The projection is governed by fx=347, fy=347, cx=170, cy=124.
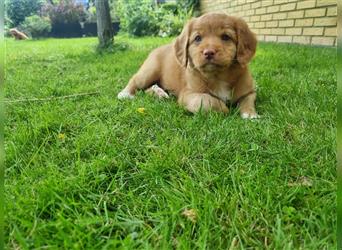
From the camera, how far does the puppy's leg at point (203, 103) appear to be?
8.03ft

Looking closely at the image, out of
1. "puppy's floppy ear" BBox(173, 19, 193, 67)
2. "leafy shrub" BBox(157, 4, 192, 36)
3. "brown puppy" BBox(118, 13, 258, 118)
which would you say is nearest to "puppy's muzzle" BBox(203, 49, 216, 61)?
"brown puppy" BBox(118, 13, 258, 118)

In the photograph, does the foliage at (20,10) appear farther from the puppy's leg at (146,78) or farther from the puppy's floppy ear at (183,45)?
the puppy's floppy ear at (183,45)

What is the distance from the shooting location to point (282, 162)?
5.14ft

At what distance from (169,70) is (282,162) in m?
1.89

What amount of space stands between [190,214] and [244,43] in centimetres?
170

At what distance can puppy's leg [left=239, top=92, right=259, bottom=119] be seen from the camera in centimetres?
236

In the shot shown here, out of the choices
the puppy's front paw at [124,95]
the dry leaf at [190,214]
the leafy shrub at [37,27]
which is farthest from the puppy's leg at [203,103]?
the leafy shrub at [37,27]

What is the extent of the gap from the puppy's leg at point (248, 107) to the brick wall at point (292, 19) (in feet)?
7.03

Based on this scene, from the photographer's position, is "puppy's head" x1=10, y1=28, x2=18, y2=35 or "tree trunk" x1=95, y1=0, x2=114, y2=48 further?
"puppy's head" x1=10, y1=28, x2=18, y2=35

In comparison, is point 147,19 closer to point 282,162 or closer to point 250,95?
point 250,95

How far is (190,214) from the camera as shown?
1245 millimetres

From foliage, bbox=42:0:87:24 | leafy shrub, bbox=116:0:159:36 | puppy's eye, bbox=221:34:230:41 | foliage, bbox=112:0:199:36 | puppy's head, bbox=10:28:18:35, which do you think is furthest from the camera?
foliage, bbox=42:0:87:24

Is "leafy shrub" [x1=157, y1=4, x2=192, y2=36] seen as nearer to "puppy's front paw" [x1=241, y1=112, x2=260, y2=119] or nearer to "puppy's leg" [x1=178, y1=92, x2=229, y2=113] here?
"puppy's leg" [x1=178, y1=92, x2=229, y2=113]

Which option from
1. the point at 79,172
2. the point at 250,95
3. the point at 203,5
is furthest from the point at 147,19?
the point at 79,172
